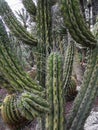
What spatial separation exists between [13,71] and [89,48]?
2.89 ft

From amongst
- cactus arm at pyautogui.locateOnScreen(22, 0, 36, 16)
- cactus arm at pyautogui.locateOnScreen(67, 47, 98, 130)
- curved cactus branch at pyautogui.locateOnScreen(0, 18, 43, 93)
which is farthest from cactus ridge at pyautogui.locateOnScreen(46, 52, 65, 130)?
cactus arm at pyautogui.locateOnScreen(22, 0, 36, 16)

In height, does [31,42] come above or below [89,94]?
above

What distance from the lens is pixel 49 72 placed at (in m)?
3.64

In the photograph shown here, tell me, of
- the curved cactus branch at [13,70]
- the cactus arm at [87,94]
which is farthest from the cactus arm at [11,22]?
the cactus arm at [87,94]

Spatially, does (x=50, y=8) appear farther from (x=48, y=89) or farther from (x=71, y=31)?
(x=48, y=89)

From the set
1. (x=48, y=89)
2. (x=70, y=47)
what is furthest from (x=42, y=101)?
(x=70, y=47)

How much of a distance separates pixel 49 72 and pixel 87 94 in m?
0.54

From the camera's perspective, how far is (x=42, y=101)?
3.44 metres

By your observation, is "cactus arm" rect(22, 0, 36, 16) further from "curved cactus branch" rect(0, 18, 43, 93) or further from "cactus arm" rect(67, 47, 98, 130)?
"cactus arm" rect(67, 47, 98, 130)

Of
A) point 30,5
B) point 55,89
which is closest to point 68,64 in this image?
point 30,5

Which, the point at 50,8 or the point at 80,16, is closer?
the point at 80,16

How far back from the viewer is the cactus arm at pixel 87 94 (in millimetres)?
3842

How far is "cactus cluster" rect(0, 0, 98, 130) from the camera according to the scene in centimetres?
349

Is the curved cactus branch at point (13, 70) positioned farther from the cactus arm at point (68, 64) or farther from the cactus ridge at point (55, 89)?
the cactus arm at point (68, 64)
